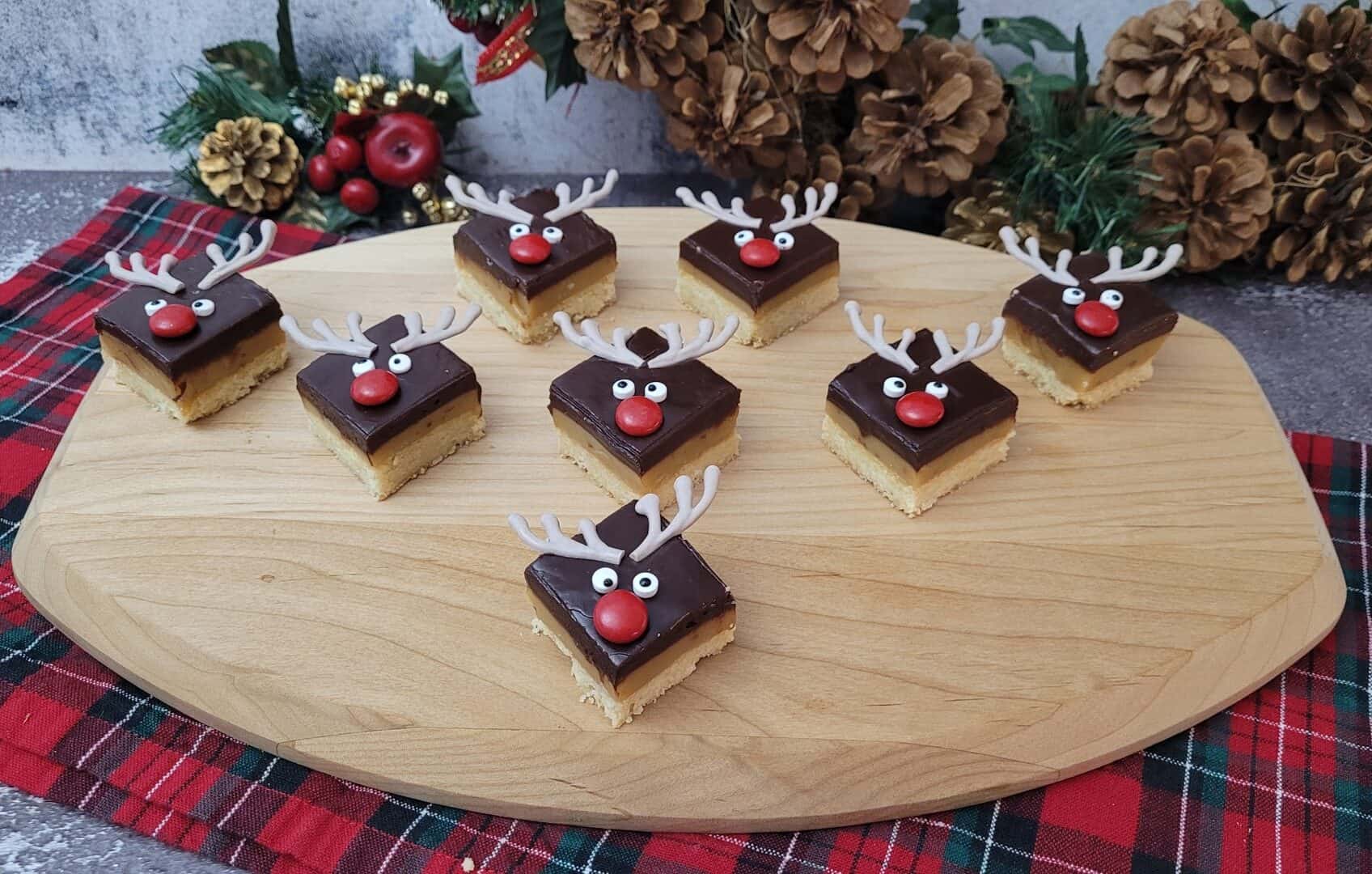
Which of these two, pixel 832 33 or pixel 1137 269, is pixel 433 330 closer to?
pixel 832 33

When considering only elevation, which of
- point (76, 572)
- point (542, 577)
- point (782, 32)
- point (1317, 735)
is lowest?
point (1317, 735)

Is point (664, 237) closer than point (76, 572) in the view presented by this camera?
No

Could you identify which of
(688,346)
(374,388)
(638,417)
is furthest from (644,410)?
(374,388)

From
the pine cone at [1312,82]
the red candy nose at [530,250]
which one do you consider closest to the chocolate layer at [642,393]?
the red candy nose at [530,250]

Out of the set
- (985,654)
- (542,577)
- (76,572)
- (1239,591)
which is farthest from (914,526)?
(76,572)

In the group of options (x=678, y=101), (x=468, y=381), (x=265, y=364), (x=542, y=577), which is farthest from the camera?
(x=678, y=101)

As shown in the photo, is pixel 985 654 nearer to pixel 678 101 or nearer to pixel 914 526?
pixel 914 526

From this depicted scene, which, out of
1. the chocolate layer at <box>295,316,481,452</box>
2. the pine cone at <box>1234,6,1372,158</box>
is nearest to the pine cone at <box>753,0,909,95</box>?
the pine cone at <box>1234,6,1372,158</box>
